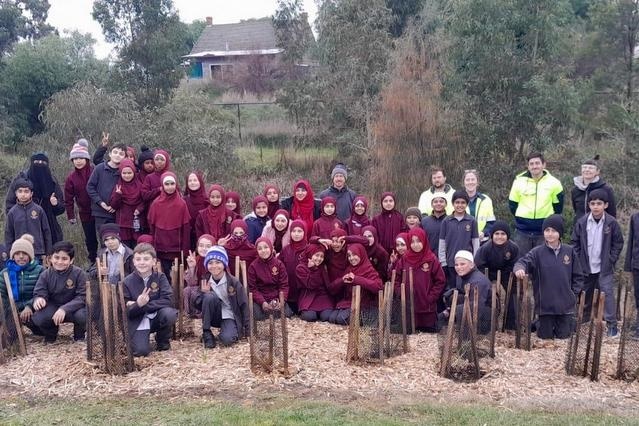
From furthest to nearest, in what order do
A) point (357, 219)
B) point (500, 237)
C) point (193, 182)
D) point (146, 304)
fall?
point (193, 182) → point (357, 219) → point (500, 237) → point (146, 304)

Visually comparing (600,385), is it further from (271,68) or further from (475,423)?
(271,68)

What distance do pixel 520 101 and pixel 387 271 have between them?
19.7 feet

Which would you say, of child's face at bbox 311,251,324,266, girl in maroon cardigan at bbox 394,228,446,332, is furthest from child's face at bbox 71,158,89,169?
girl in maroon cardigan at bbox 394,228,446,332

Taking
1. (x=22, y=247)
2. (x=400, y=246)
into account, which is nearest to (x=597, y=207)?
(x=400, y=246)

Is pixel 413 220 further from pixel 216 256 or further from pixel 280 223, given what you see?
pixel 216 256

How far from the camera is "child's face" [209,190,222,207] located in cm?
893

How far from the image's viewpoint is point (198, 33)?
49.5m

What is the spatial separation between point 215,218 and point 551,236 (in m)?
4.24

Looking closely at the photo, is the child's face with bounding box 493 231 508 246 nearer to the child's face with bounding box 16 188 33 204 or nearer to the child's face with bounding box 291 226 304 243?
the child's face with bounding box 291 226 304 243

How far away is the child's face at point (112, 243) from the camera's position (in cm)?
782

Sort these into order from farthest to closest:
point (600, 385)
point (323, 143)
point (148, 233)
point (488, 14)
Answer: point (323, 143) < point (488, 14) < point (148, 233) < point (600, 385)

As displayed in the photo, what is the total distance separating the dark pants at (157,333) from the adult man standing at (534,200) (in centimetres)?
465

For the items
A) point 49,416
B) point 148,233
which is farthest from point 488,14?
point 49,416

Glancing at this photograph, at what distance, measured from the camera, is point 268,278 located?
26.6 ft
